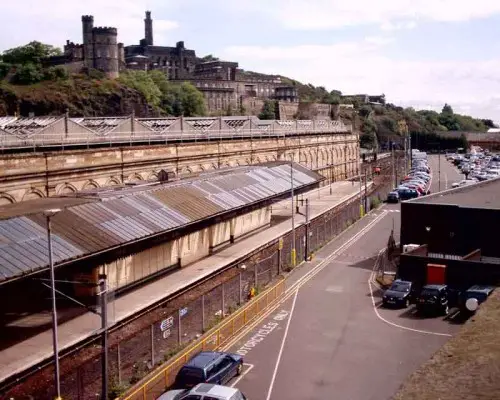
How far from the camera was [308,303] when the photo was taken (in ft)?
89.9

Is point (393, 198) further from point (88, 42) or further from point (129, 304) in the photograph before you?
point (88, 42)

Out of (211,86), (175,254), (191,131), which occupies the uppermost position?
(211,86)

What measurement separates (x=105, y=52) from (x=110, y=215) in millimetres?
113396

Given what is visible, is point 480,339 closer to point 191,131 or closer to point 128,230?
point 128,230

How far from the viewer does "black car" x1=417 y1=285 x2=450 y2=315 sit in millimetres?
25562

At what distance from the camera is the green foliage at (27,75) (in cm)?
10731

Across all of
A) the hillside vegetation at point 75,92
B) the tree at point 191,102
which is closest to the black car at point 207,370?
the hillside vegetation at point 75,92

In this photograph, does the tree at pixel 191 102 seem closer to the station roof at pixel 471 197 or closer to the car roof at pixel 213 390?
the station roof at pixel 471 197

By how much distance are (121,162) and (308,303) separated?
16044mm

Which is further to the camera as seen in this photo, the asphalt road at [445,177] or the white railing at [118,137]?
the asphalt road at [445,177]

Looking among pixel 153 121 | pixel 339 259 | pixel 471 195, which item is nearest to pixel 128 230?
pixel 339 259

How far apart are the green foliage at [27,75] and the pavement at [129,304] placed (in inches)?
3179

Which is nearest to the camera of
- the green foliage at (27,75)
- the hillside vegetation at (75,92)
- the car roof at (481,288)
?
the car roof at (481,288)

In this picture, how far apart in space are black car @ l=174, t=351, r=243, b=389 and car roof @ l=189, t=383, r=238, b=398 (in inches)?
44.8
